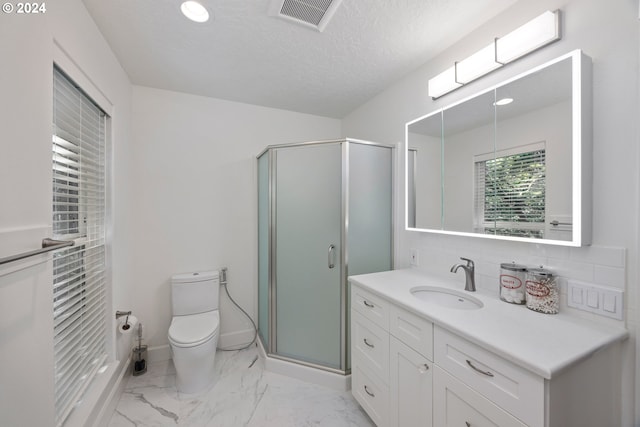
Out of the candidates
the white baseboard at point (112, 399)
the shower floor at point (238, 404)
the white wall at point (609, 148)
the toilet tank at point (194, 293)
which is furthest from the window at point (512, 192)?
the white baseboard at point (112, 399)

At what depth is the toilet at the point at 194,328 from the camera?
1.78m

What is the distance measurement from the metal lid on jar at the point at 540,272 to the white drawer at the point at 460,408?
615 millimetres

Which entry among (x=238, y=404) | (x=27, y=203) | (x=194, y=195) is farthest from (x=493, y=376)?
(x=194, y=195)

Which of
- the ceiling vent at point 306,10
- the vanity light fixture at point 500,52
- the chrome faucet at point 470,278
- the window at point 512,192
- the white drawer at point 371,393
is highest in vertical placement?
the ceiling vent at point 306,10

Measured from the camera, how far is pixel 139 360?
207 centimetres

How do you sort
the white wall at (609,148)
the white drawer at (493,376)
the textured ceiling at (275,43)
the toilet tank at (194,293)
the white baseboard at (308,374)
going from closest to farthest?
1. the white drawer at (493,376)
2. the white wall at (609,148)
3. the textured ceiling at (275,43)
4. the white baseboard at (308,374)
5. the toilet tank at (194,293)

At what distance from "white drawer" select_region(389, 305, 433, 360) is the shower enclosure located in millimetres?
646

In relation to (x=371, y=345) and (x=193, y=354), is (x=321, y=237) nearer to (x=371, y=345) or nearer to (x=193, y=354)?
(x=371, y=345)

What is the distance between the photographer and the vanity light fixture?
1.15m

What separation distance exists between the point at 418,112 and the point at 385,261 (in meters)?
1.22

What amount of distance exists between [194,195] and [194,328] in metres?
1.17

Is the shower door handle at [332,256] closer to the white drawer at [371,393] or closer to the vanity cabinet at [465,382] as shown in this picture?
the vanity cabinet at [465,382]

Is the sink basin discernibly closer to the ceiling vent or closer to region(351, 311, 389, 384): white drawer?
region(351, 311, 389, 384): white drawer

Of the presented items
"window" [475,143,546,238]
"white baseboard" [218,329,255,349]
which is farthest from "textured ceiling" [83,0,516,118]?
"white baseboard" [218,329,255,349]
